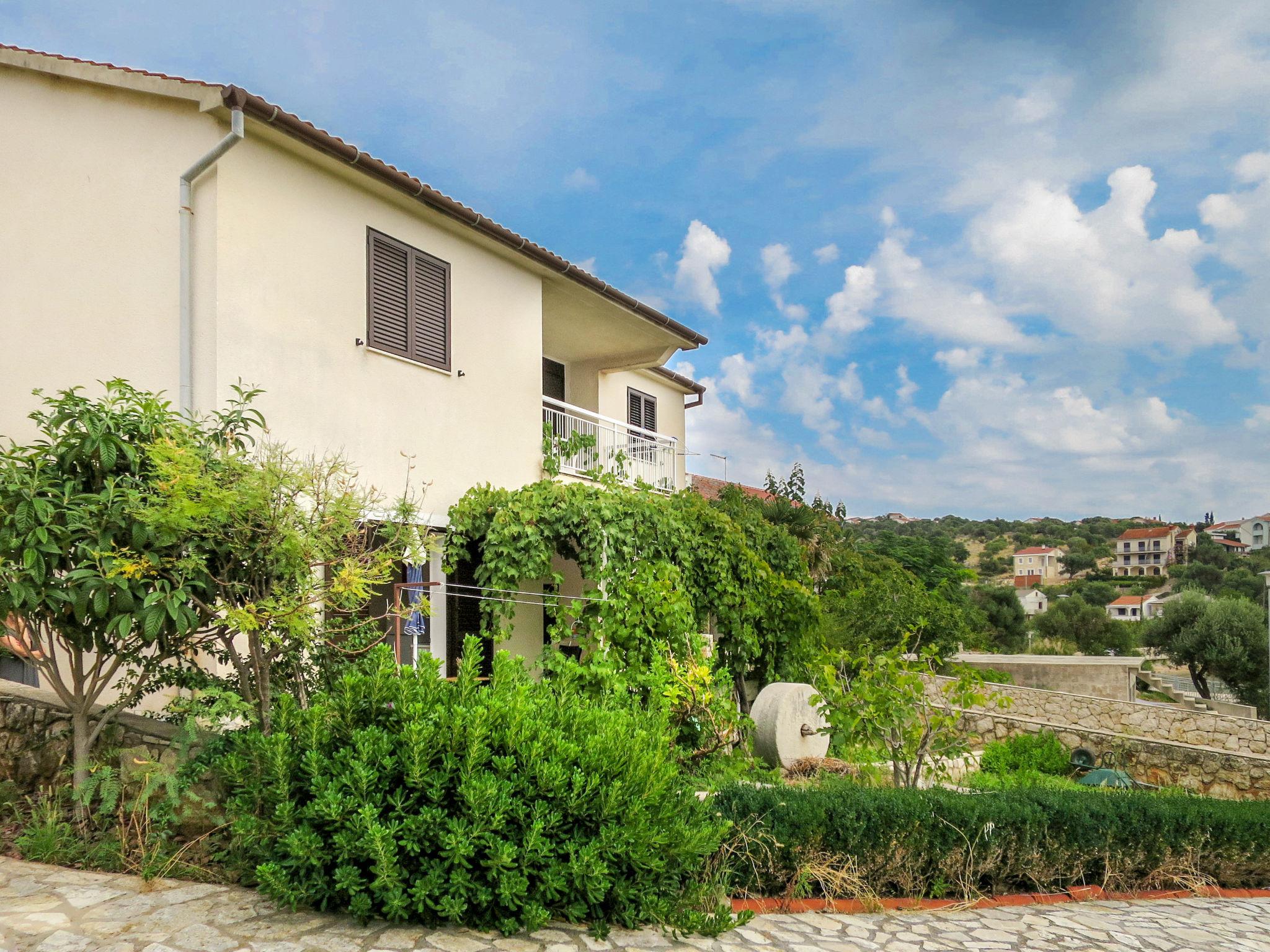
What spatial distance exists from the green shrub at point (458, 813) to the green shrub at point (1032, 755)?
39.5 feet

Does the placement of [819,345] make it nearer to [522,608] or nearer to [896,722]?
[522,608]

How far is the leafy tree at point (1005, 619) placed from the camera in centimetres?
3997

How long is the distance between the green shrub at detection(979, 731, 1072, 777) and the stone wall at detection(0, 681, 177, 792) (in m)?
13.3

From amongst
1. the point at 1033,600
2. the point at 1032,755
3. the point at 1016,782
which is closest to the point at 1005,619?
the point at 1033,600

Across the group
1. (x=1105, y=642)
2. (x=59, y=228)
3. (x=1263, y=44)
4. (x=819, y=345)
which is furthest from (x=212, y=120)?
(x=1105, y=642)

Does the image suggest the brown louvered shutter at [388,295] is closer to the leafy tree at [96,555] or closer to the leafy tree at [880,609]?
the leafy tree at [96,555]

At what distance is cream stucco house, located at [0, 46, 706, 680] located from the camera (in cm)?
812

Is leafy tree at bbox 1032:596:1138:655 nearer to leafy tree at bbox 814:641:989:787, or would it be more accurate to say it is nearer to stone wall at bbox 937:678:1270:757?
stone wall at bbox 937:678:1270:757

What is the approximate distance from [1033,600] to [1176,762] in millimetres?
40717

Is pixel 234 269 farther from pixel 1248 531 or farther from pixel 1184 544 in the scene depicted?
pixel 1248 531

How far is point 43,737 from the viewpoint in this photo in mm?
6598

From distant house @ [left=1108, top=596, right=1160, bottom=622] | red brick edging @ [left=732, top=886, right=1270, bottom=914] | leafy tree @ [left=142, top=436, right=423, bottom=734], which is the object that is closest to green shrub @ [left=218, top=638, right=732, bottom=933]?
red brick edging @ [left=732, top=886, right=1270, bottom=914]

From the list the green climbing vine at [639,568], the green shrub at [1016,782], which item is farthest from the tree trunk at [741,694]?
the green shrub at [1016,782]

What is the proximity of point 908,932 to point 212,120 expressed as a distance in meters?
9.11
